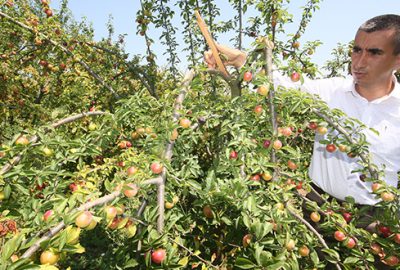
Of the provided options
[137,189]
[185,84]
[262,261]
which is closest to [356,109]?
[185,84]

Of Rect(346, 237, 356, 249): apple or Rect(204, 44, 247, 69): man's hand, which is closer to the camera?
Rect(346, 237, 356, 249): apple

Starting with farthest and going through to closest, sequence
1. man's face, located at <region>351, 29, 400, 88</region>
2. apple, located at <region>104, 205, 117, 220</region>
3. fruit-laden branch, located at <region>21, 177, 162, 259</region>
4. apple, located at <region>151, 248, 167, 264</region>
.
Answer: man's face, located at <region>351, 29, 400, 88</region>
apple, located at <region>151, 248, 167, 264</region>
apple, located at <region>104, 205, 117, 220</region>
fruit-laden branch, located at <region>21, 177, 162, 259</region>

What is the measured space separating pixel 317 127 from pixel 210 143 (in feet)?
5.38

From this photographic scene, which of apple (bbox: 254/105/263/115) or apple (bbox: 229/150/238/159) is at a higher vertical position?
apple (bbox: 254/105/263/115)

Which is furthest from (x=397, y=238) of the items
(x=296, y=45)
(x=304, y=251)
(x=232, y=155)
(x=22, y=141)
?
(x=296, y=45)

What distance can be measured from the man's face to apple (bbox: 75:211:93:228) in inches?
86.7

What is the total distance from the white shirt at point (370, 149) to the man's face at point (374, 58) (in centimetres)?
16

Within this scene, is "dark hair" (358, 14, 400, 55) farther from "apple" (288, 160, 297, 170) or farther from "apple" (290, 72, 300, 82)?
"apple" (288, 160, 297, 170)

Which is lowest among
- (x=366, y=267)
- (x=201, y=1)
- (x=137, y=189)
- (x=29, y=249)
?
(x=366, y=267)

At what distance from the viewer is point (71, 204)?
1.21 metres

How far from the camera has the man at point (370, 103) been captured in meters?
2.30

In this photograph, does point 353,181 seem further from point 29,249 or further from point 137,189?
point 29,249

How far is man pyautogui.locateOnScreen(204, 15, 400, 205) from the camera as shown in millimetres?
2303

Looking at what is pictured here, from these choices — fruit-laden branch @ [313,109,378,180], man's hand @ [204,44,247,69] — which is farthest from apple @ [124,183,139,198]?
fruit-laden branch @ [313,109,378,180]
